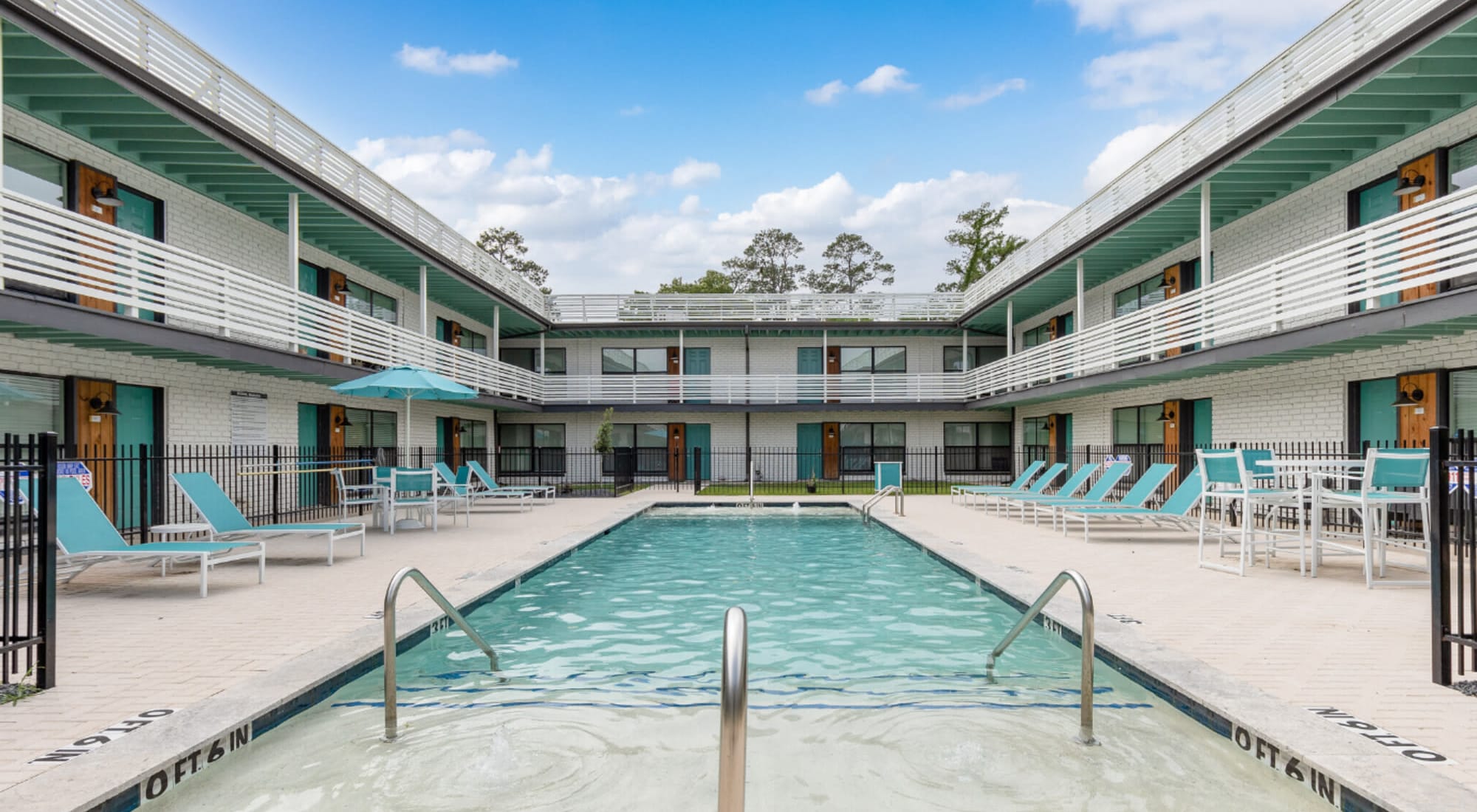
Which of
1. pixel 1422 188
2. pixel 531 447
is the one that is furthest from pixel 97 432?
pixel 1422 188

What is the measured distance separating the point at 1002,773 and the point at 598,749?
1917mm

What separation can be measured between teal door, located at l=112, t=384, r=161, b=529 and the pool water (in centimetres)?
831

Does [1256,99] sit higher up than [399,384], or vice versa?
[1256,99]

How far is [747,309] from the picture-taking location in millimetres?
30562

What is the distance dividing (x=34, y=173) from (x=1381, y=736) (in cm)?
1455

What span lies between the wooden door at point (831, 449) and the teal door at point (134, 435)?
19917 millimetres

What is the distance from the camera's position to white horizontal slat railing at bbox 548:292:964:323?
28.1 m

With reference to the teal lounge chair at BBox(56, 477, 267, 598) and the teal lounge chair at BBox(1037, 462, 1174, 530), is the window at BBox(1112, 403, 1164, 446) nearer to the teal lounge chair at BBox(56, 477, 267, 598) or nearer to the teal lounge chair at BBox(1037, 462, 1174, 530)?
the teal lounge chair at BBox(1037, 462, 1174, 530)

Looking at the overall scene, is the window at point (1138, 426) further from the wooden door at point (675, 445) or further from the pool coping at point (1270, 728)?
the pool coping at point (1270, 728)

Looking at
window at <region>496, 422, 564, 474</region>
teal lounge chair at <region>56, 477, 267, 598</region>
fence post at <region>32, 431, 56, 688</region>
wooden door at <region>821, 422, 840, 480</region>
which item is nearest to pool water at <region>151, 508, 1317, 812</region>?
fence post at <region>32, 431, 56, 688</region>

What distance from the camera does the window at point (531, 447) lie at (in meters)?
28.1

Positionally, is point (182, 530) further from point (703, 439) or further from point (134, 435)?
point (703, 439)

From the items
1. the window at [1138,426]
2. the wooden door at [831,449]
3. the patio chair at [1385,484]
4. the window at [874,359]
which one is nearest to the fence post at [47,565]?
the patio chair at [1385,484]

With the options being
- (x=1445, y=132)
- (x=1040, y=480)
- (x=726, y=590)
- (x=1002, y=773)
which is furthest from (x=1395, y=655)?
(x=1040, y=480)
